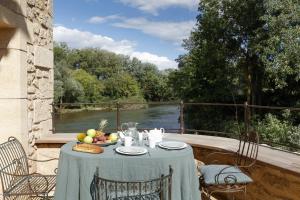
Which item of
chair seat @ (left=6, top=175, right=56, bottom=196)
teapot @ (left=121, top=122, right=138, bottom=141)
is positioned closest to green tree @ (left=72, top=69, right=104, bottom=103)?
chair seat @ (left=6, top=175, right=56, bottom=196)

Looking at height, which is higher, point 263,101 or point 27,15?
point 27,15

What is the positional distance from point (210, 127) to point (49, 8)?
9.83 metres

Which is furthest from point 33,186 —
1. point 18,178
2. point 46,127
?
point 46,127

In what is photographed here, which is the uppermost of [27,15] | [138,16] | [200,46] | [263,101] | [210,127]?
[138,16]

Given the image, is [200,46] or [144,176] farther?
[200,46]

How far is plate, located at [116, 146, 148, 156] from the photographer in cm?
275

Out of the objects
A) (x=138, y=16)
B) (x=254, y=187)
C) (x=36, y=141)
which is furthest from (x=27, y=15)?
(x=138, y=16)

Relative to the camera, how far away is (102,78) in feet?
164

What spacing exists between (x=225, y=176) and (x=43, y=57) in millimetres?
2794

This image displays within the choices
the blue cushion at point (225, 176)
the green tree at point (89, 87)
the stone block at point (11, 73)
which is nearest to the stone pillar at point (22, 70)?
the stone block at point (11, 73)

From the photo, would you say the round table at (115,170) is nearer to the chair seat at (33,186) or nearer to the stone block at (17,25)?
the chair seat at (33,186)

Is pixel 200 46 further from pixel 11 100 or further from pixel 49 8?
pixel 11 100

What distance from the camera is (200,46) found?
1428cm

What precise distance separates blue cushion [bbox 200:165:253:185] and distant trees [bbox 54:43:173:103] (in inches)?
959
